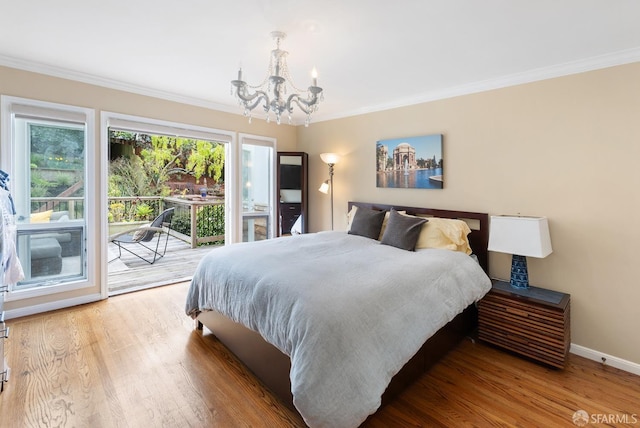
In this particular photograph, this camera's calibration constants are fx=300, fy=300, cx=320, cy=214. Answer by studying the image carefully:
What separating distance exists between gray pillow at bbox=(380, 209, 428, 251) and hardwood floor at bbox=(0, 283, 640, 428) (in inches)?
40.4

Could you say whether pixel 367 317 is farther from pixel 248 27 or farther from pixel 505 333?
pixel 248 27

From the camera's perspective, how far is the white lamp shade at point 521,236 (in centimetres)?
246

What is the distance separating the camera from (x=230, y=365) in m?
2.30

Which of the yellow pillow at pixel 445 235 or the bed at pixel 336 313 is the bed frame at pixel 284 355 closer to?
the bed at pixel 336 313

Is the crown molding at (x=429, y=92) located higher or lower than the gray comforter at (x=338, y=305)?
higher

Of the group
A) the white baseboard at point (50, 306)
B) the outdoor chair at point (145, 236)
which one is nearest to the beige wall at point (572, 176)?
the white baseboard at point (50, 306)

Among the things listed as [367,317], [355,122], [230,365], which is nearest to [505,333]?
[367,317]

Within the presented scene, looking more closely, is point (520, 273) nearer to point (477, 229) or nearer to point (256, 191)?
point (477, 229)

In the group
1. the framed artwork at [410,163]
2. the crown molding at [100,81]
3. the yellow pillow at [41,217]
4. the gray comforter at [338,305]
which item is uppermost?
the crown molding at [100,81]

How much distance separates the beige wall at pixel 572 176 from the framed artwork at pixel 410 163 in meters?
0.12

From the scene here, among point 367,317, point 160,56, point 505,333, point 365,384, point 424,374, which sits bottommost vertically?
point 424,374

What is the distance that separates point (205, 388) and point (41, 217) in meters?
2.69

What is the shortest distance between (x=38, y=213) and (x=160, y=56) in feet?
6.99

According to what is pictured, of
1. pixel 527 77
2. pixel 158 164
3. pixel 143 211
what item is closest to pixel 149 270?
pixel 143 211
